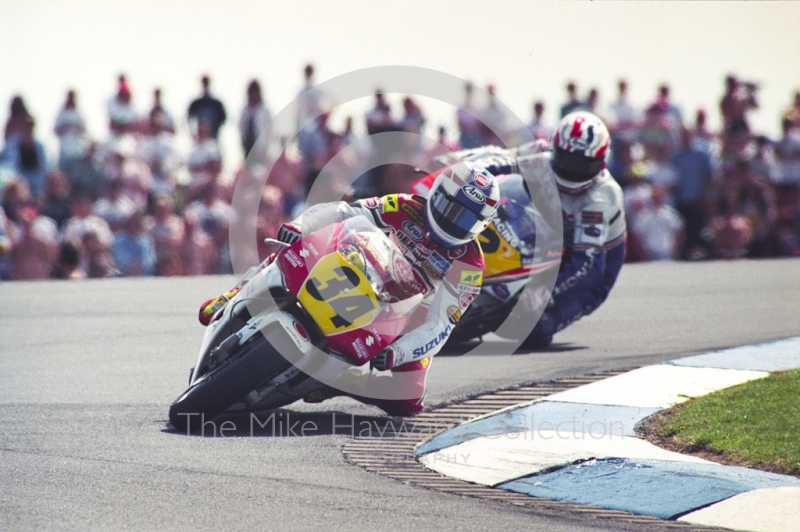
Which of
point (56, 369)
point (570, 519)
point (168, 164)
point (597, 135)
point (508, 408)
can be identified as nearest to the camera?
point (570, 519)

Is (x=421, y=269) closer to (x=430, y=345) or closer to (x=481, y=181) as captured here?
(x=430, y=345)

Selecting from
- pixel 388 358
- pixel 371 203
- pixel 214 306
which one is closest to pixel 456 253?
pixel 371 203

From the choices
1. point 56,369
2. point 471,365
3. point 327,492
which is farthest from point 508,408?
point 56,369

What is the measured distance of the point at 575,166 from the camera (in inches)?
382

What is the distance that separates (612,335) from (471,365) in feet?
6.31

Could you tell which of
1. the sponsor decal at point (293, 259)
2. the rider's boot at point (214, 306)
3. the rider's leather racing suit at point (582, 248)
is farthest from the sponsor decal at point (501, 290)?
the sponsor decal at point (293, 259)

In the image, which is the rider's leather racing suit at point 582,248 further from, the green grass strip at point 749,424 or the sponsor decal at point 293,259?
the sponsor decal at point 293,259

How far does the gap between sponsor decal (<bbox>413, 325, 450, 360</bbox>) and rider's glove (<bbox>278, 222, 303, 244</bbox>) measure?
3.29 feet

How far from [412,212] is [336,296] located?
1081mm

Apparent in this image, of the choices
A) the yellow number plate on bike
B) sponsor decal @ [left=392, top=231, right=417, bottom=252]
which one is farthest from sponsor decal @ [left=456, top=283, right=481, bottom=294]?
the yellow number plate on bike

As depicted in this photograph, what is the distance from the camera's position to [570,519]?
511 centimetres

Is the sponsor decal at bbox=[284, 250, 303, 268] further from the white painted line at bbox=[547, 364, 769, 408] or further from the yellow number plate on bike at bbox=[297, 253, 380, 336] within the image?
the white painted line at bbox=[547, 364, 769, 408]

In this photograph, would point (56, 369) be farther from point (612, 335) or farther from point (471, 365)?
point (612, 335)

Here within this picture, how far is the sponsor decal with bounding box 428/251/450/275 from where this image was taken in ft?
24.3
